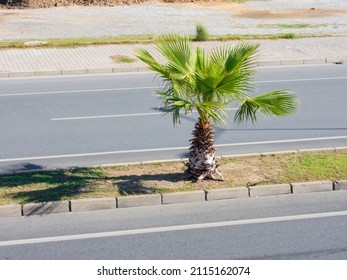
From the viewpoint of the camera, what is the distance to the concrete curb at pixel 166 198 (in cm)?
933

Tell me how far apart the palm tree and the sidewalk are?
9.77 meters

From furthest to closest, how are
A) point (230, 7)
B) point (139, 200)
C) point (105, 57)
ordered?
1. point (230, 7)
2. point (105, 57)
3. point (139, 200)

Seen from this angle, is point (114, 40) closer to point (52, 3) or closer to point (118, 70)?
point (118, 70)

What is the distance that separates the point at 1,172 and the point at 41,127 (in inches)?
124

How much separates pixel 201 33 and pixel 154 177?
13480 millimetres

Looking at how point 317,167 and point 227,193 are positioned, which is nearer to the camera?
point 227,193

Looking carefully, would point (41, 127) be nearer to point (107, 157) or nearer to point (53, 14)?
point (107, 157)

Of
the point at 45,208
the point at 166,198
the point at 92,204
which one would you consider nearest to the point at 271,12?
the point at 166,198

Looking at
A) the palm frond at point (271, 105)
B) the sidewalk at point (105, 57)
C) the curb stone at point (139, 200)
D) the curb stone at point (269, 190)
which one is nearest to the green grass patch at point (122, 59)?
the sidewalk at point (105, 57)

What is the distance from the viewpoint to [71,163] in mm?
11633

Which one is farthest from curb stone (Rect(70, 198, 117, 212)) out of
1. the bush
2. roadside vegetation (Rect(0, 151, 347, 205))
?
the bush

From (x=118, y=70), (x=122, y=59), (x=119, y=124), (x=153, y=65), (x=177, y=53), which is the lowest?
(x=119, y=124)

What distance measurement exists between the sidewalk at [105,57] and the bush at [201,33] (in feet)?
0.99

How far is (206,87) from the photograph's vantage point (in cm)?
991
